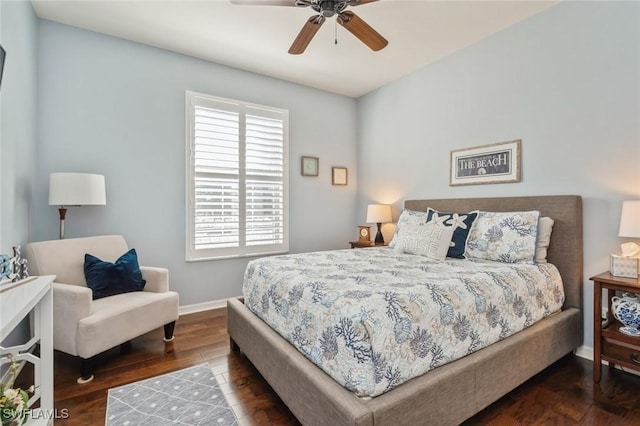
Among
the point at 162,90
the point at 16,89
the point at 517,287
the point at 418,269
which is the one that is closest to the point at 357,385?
the point at 418,269

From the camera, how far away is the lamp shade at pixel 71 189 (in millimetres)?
2467

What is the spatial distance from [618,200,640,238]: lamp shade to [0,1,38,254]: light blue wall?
4.13 m

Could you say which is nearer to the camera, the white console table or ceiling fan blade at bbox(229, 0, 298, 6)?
the white console table

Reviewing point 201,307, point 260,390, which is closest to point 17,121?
point 201,307

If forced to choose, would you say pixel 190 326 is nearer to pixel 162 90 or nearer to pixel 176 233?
pixel 176 233

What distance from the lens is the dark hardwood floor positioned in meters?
1.74

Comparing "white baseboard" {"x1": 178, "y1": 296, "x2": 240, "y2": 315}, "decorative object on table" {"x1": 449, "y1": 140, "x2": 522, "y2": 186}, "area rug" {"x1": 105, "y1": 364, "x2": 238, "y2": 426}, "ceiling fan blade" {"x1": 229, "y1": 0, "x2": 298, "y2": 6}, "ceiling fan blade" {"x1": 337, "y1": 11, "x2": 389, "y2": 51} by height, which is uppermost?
"ceiling fan blade" {"x1": 229, "y1": 0, "x2": 298, "y2": 6}

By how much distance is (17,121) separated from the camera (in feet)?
7.38

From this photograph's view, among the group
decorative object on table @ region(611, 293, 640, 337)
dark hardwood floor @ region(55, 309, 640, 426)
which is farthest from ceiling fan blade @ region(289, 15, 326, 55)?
decorative object on table @ region(611, 293, 640, 337)

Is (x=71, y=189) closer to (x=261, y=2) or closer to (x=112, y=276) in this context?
(x=112, y=276)

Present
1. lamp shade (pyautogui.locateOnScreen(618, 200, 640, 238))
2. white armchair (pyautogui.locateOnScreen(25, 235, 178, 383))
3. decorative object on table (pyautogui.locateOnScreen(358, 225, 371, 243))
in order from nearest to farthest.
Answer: lamp shade (pyautogui.locateOnScreen(618, 200, 640, 238)), white armchair (pyautogui.locateOnScreen(25, 235, 178, 383)), decorative object on table (pyautogui.locateOnScreen(358, 225, 371, 243))

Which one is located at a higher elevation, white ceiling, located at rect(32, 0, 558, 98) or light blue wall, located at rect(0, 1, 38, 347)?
white ceiling, located at rect(32, 0, 558, 98)

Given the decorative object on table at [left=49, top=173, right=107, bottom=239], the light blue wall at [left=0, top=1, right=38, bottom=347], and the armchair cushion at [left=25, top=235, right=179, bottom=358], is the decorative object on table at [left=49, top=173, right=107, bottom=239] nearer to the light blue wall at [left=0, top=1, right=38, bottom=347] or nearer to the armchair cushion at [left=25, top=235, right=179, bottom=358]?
the light blue wall at [left=0, top=1, right=38, bottom=347]

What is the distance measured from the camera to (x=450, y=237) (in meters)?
2.72
